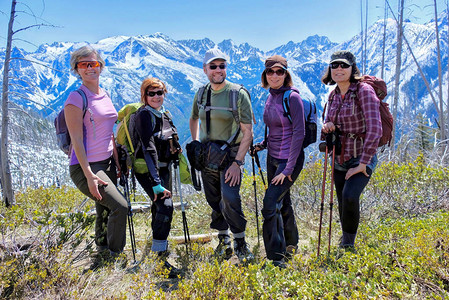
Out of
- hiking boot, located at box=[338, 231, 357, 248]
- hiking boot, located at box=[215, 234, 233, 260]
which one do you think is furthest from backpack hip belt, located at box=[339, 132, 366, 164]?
hiking boot, located at box=[215, 234, 233, 260]

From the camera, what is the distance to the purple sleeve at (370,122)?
3.84 m

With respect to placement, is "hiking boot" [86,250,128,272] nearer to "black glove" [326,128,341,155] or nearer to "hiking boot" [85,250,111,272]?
"hiking boot" [85,250,111,272]

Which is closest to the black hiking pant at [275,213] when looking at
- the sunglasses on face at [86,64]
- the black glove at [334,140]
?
the black glove at [334,140]

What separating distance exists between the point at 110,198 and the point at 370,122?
11.4 feet

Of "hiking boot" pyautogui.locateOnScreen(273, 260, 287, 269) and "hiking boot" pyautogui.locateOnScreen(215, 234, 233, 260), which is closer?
"hiking boot" pyautogui.locateOnScreen(273, 260, 287, 269)

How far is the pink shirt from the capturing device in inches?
156

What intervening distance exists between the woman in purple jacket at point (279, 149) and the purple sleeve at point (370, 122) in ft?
2.54

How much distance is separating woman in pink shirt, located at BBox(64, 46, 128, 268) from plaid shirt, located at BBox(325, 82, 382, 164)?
3.11 m

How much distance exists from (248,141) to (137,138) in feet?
5.22

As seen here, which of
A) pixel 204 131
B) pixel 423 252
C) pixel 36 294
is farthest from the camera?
pixel 204 131

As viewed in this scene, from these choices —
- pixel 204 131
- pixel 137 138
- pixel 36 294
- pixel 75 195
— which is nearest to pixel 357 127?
pixel 204 131

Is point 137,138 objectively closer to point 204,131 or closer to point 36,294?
point 204,131

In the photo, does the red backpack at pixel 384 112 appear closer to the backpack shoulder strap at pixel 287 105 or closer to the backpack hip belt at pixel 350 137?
the backpack hip belt at pixel 350 137

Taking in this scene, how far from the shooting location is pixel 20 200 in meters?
10.2
